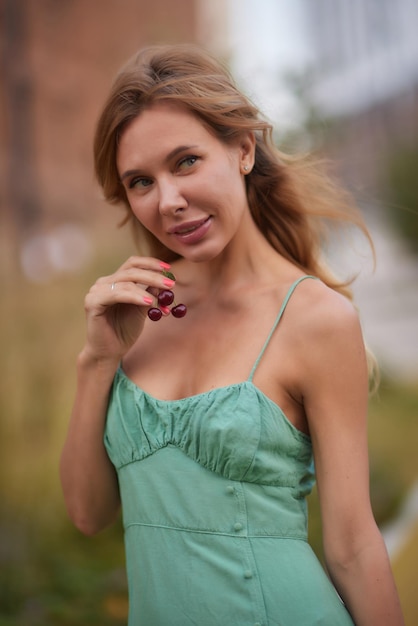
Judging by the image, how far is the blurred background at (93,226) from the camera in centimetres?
369

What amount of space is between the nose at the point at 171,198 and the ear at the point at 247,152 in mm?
246

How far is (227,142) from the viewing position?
183cm

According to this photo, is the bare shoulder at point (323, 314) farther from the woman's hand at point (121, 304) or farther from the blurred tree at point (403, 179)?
the blurred tree at point (403, 179)

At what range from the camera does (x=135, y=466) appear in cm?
178

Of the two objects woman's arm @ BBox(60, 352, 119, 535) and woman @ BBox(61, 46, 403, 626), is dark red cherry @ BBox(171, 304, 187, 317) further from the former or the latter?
woman's arm @ BBox(60, 352, 119, 535)

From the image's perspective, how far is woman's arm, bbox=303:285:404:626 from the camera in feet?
5.45

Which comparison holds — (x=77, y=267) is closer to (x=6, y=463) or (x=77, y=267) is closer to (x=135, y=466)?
(x=6, y=463)

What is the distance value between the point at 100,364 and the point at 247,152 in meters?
0.65

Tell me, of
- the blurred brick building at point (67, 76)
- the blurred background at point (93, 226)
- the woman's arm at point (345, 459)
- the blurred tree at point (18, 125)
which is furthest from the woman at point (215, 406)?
Answer: the blurred brick building at point (67, 76)

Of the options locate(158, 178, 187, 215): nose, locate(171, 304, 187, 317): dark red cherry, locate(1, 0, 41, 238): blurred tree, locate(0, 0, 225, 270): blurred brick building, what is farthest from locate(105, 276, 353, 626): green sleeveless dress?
locate(0, 0, 225, 270): blurred brick building

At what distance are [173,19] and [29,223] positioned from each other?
2.85 metres

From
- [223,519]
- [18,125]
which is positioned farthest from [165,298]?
[18,125]

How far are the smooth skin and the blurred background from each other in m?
0.44

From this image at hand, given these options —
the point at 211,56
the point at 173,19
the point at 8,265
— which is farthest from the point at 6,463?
the point at 173,19
